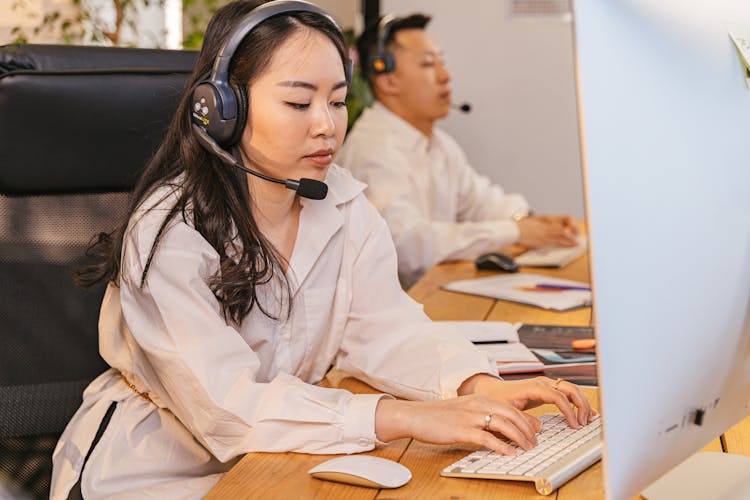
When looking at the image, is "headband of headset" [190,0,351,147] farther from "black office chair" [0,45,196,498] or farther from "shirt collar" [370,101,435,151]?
"shirt collar" [370,101,435,151]

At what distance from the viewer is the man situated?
2688 mm

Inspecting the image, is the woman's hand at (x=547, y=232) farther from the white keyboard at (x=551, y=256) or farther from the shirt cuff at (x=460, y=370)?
the shirt cuff at (x=460, y=370)

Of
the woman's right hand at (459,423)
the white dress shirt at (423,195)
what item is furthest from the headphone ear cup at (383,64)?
the woman's right hand at (459,423)

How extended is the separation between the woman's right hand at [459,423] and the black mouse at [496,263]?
1.13m

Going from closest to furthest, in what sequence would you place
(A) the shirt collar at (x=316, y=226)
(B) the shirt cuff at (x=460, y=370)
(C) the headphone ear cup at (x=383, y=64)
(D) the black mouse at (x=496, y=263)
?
(B) the shirt cuff at (x=460, y=370), (A) the shirt collar at (x=316, y=226), (D) the black mouse at (x=496, y=263), (C) the headphone ear cup at (x=383, y=64)

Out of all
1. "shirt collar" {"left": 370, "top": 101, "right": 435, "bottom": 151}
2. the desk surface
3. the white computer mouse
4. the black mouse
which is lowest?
the black mouse

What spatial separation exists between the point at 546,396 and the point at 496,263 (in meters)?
1.08

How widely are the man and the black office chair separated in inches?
48.4

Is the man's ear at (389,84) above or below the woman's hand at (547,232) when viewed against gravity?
above

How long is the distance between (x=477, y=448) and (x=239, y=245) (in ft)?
1.34

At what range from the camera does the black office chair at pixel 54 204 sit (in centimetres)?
132

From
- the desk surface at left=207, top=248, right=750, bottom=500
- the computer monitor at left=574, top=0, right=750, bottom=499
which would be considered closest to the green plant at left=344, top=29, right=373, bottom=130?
the desk surface at left=207, top=248, right=750, bottom=500

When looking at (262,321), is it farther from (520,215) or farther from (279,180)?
(520,215)

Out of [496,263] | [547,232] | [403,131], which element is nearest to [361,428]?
[496,263]
